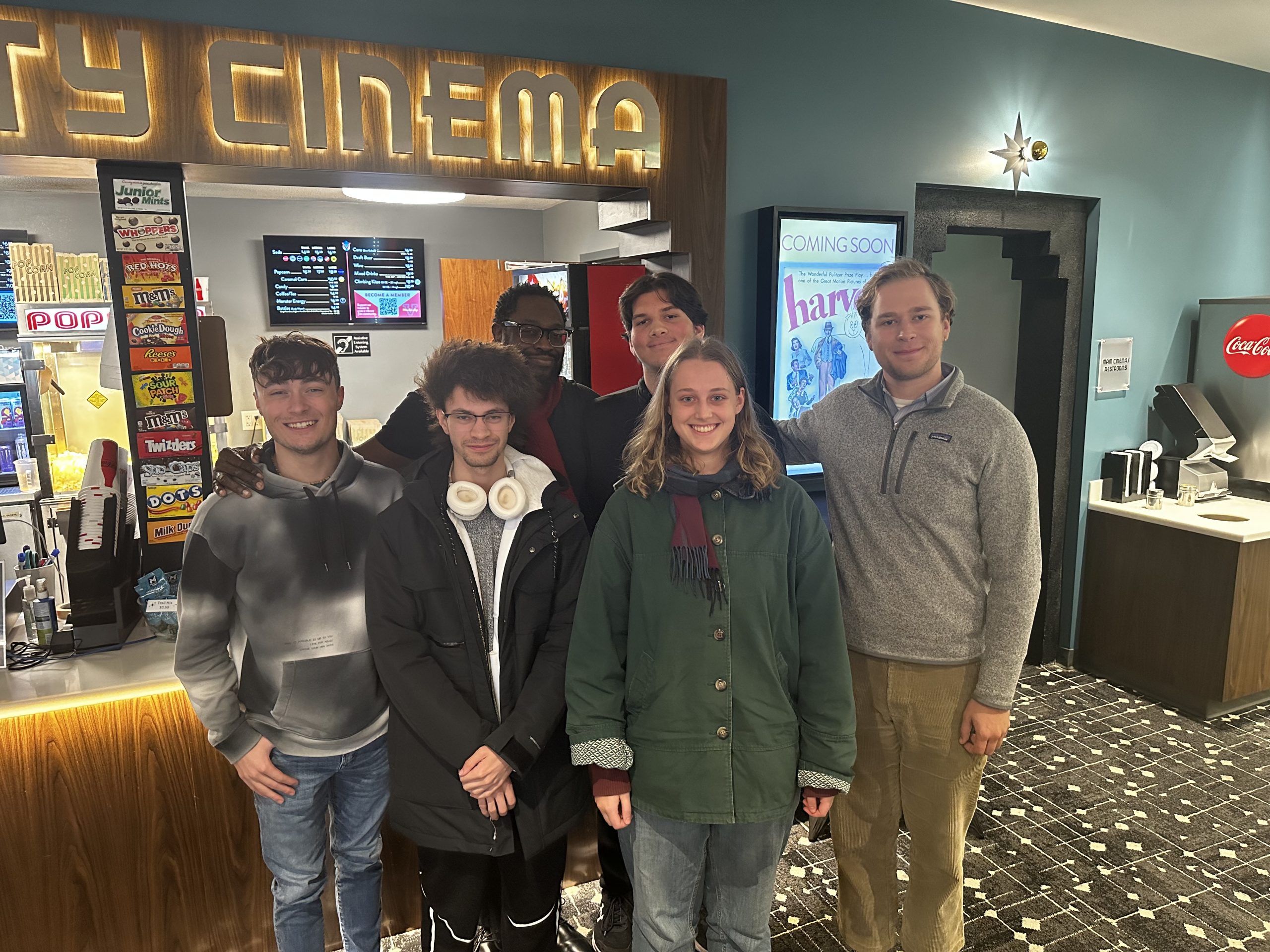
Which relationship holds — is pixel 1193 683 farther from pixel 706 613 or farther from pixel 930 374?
pixel 706 613

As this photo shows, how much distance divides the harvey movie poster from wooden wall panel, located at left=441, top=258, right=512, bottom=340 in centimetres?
314

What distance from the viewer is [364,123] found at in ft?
7.11

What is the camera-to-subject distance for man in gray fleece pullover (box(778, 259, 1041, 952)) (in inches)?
72.4

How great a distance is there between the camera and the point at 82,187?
15.7 ft

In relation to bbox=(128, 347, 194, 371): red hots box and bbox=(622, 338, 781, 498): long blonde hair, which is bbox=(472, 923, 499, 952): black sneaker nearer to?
bbox=(622, 338, 781, 498): long blonde hair

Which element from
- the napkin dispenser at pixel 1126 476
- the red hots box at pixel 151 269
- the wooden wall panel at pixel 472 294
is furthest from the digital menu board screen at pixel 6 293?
the napkin dispenser at pixel 1126 476

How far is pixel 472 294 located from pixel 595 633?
14.8ft

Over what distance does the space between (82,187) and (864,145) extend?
450 cm

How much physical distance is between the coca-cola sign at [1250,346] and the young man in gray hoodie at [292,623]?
3932 millimetres

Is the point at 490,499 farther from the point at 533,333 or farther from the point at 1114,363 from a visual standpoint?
the point at 1114,363

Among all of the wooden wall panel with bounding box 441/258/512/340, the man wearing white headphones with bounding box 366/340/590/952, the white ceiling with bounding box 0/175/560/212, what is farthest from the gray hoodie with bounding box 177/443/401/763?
the wooden wall panel with bounding box 441/258/512/340

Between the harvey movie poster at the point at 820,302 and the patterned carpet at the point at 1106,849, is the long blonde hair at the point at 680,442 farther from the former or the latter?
the patterned carpet at the point at 1106,849

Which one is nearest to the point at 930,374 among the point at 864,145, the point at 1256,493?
the point at 864,145

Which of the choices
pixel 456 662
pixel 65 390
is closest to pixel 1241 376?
pixel 456 662
